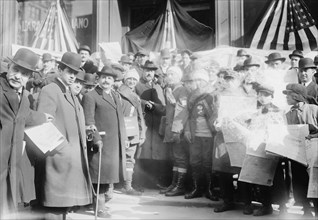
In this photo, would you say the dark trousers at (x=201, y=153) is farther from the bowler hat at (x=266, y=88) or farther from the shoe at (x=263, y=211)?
the bowler hat at (x=266, y=88)

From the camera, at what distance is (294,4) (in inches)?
330

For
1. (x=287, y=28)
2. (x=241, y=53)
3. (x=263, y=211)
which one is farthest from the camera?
(x=287, y=28)

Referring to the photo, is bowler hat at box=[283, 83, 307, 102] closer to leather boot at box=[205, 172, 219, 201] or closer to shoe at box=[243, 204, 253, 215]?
shoe at box=[243, 204, 253, 215]

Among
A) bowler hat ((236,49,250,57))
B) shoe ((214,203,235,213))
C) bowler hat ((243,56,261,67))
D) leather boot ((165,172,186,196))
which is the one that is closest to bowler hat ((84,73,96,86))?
leather boot ((165,172,186,196))

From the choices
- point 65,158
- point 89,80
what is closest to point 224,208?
point 65,158

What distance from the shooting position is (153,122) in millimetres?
7172

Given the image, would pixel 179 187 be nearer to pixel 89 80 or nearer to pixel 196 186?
pixel 196 186

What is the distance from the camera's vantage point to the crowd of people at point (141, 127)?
13.0ft

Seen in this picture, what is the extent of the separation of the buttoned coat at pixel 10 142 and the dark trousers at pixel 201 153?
121 inches

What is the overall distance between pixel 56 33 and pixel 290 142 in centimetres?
723

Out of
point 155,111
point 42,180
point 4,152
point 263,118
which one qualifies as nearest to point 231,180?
point 263,118

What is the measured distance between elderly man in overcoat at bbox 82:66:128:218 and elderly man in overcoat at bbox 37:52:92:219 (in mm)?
683

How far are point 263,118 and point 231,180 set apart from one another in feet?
3.90

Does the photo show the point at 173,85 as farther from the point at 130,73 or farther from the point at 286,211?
the point at 286,211
